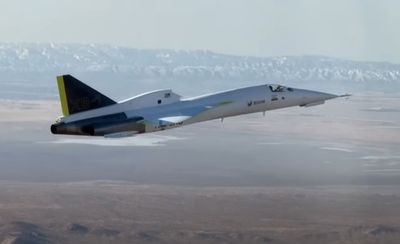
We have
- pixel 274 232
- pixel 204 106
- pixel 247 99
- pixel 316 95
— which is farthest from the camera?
pixel 274 232

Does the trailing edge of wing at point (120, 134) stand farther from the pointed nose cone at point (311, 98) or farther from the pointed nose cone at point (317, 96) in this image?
the pointed nose cone at point (317, 96)

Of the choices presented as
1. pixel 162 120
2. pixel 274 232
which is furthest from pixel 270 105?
pixel 274 232

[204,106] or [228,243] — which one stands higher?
[204,106]

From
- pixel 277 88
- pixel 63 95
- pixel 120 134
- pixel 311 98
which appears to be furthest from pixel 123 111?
pixel 311 98

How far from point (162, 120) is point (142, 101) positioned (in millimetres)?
1488

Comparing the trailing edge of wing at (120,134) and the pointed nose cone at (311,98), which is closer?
the trailing edge of wing at (120,134)

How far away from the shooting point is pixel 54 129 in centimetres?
3778

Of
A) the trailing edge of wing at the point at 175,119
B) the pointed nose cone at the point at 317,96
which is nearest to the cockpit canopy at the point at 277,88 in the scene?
the pointed nose cone at the point at 317,96

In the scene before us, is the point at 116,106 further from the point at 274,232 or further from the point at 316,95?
the point at 274,232

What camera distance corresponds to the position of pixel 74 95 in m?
38.4

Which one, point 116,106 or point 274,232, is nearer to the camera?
point 116,106

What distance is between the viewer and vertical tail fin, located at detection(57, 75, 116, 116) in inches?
1511

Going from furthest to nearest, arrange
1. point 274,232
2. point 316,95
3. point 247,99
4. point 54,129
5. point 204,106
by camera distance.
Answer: point 274,232 < point 316,95 < point 247,99 < point 204,106 < point 54,129

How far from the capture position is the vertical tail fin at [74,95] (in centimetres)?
3838
